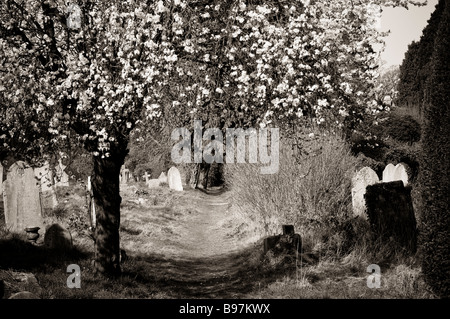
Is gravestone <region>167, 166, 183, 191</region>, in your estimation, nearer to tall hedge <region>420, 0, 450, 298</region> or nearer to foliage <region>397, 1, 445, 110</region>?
foliage <region>397, 1, 445, 110</region>

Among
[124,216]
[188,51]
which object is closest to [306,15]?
[188,51]

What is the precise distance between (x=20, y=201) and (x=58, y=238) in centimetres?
235

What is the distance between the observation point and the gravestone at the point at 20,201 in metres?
11.3

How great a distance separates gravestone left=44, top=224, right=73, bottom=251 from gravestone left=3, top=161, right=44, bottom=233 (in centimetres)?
179

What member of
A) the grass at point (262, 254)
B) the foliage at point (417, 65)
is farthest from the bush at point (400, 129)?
the grass at point (262, 254)

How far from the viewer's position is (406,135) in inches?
964

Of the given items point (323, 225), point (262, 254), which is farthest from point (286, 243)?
point (323, 225)

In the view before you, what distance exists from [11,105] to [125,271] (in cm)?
372

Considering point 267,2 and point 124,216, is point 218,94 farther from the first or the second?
point 124,216

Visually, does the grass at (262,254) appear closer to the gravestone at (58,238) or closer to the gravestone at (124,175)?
the gravestone at (58,238)

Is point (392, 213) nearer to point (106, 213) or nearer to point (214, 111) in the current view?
point (214, 111)

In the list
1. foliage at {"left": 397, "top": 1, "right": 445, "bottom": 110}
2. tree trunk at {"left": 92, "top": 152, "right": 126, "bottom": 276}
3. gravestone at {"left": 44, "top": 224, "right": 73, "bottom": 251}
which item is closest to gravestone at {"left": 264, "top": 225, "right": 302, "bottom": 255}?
tree trunk at {"left": 92, "top": 152, "right": 126, "bottom": 276}

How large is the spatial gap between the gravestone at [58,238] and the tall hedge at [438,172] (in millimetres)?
6893

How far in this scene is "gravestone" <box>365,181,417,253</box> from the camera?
9.88 m
